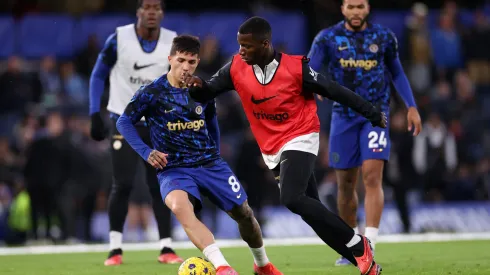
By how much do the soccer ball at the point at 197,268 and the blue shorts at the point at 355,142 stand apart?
105 inches

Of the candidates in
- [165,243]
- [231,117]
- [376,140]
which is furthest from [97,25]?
[376,140]

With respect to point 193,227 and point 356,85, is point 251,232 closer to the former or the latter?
point 193,227

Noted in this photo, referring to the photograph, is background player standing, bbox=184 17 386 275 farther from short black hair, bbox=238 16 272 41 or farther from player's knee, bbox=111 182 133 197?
player's knee, bbox=111 182 133 197

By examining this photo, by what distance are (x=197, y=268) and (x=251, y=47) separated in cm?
185

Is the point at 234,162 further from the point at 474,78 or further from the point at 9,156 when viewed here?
the point at 474,78

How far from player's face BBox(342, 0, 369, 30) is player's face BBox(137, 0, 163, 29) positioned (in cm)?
207

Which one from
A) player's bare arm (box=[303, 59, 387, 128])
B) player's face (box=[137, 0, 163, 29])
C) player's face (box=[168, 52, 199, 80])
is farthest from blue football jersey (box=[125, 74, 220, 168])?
player's face (box=[137, 0, 163, 29])

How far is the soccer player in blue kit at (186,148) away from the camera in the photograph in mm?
8172

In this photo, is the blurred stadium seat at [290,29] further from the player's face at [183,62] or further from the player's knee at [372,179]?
the player's face at [183,62]

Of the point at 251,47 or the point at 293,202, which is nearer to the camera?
the point at 293,202

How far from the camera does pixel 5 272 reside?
10.2 m

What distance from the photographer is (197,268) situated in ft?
25.2

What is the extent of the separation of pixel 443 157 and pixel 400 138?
4.68ft

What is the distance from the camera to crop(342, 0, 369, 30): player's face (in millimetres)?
9953
